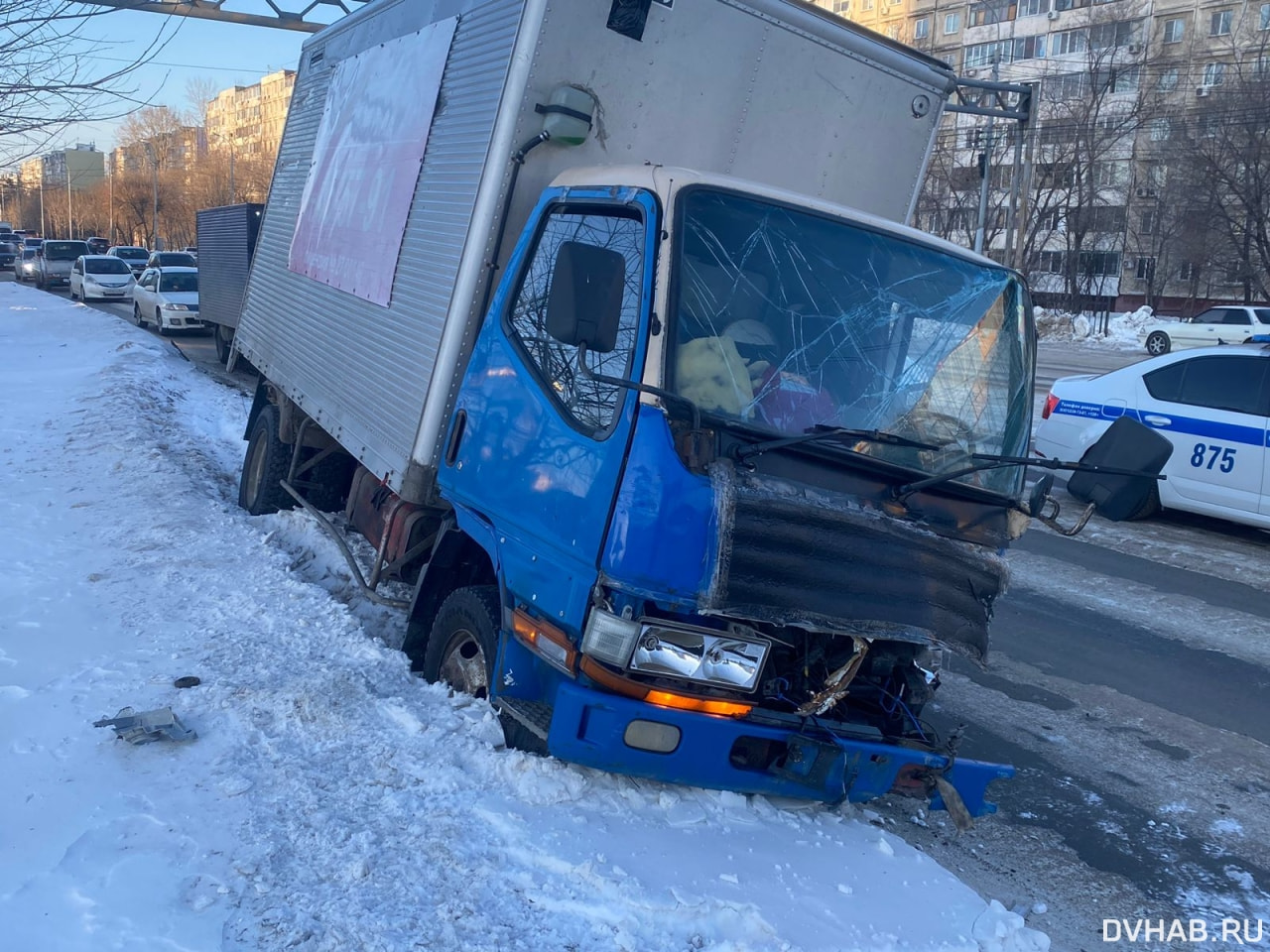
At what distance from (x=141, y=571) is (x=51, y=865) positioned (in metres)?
3.35

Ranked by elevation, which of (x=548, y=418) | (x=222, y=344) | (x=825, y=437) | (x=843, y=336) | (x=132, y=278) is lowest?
(x=132, y=278)

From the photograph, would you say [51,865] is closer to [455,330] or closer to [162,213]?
[455,330]

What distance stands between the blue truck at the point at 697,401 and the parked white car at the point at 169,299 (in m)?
22.5

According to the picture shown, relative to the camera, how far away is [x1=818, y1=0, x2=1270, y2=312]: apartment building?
41750 mm

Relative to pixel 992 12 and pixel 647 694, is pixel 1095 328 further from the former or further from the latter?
pixel 647 694

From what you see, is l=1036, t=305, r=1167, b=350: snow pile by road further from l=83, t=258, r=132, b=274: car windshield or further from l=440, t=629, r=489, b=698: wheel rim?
l=440, t=629, r=489, b=698: wheel rim

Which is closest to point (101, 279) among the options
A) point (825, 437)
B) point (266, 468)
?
point (266, 468)

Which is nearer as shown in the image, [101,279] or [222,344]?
[222,344]

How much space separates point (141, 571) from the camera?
6.37m

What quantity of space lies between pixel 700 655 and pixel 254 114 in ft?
401

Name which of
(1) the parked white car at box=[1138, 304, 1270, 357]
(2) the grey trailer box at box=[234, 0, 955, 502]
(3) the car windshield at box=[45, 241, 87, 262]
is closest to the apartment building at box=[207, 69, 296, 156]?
(3) the car windshield at box=[45, 241, 87, 262]

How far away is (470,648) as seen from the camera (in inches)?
175

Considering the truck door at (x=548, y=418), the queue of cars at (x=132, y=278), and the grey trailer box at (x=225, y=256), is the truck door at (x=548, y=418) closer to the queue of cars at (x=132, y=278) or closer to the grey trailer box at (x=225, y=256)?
the grey trailer box at (x=225, y=256)

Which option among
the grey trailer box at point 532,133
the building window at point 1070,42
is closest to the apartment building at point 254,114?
the building window at point 1070,42
